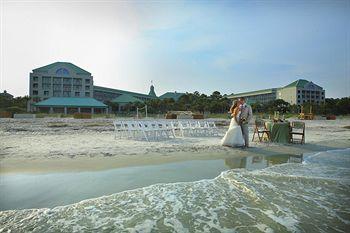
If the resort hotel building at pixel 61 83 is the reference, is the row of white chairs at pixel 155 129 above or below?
below

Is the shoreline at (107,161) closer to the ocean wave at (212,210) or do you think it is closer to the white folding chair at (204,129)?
the ocean wave at (212,210)

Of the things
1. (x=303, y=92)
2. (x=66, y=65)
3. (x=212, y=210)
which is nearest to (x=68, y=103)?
(x=66, y=65)

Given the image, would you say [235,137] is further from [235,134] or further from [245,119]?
[245,119]

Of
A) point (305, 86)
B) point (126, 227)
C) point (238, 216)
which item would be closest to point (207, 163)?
point (238, 216)

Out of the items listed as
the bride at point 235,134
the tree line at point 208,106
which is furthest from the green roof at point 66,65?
the bride at point 235,134

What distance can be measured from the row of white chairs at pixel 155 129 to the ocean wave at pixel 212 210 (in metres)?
7.11

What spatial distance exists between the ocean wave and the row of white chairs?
7.11 meters

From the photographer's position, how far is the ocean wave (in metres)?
3.64

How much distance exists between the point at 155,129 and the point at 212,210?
815 centimetres

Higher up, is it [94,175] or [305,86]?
[305,86]

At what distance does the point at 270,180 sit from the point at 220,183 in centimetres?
112

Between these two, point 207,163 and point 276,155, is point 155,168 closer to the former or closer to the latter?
Result: point 207,163

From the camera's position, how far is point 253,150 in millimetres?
9664

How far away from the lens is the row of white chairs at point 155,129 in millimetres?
12623
